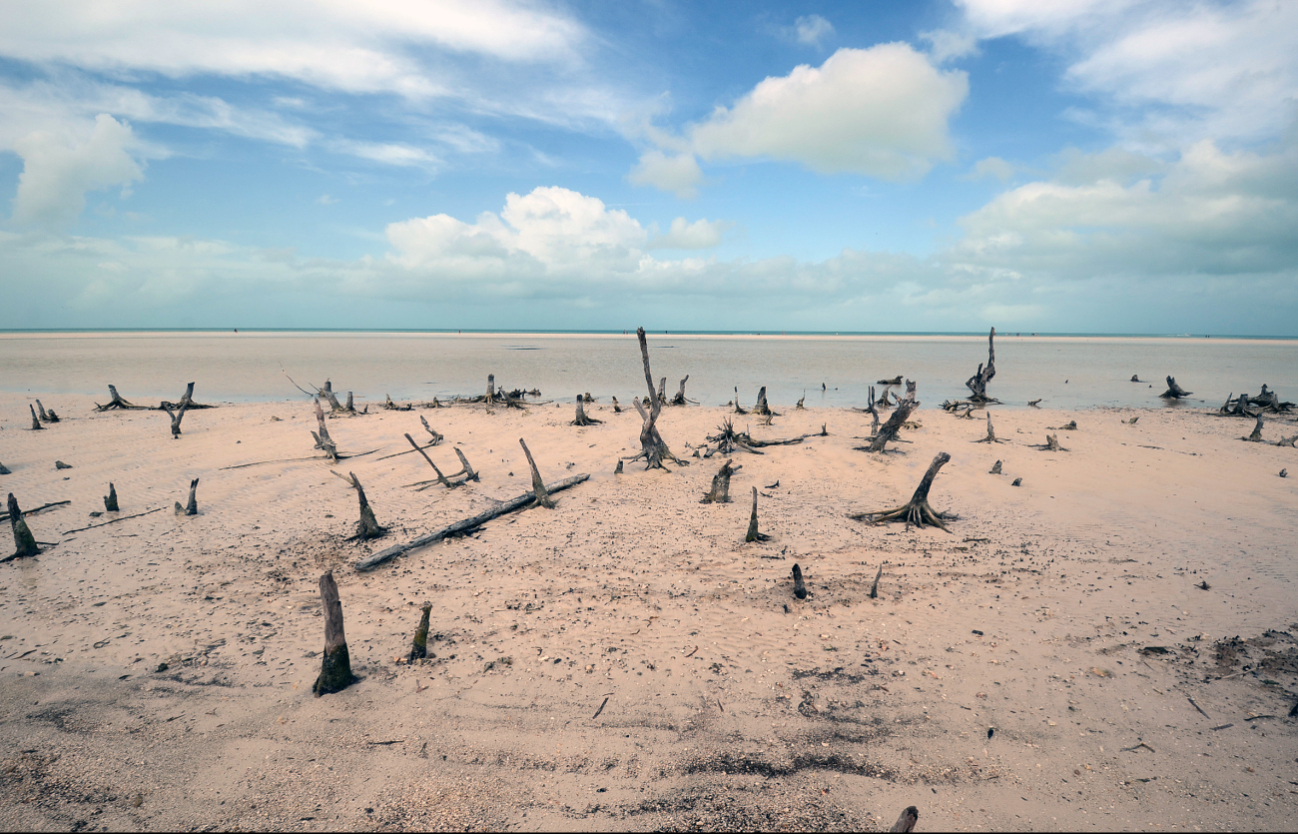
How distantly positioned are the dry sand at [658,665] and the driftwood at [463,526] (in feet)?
0.60

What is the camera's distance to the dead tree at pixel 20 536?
7.64 m

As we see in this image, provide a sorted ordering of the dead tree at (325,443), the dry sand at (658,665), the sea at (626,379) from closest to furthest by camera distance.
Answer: the dry sand at (658,665) → the dead tree at (325,443) → the sea at (626,379)

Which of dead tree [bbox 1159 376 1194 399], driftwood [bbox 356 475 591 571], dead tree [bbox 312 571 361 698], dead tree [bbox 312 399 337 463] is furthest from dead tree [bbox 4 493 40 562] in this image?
dead tree [bbox 1159 376 1194 399]

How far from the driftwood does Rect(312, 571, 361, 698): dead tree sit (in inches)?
105

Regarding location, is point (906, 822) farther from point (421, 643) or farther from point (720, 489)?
point (720, 489)

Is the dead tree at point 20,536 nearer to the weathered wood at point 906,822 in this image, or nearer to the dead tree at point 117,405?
the weathered wood at point 906,822

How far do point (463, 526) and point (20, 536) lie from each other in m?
5.77

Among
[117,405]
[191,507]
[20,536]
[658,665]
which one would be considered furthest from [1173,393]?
[117,405]

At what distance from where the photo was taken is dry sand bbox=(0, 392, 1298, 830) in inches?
158

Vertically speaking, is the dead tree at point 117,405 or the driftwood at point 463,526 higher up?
the dead tree at point 117,405

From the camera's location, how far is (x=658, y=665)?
5523 mm

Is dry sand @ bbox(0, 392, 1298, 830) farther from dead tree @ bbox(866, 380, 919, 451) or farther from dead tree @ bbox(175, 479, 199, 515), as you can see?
dead tree @ bbox(866, 380, 919, 451)

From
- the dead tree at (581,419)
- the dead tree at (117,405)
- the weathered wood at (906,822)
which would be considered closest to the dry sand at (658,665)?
the weathered wood at (906,822)

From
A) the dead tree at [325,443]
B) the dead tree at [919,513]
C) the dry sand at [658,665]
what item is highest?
the dead tree at [325,443]
